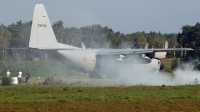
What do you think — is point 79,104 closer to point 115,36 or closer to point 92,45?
point 92,45

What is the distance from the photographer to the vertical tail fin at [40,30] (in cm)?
4172

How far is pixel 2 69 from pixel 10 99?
3351 cm

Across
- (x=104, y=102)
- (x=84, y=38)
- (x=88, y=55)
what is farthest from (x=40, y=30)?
(x=84, y=38)

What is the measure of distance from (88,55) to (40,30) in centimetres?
598

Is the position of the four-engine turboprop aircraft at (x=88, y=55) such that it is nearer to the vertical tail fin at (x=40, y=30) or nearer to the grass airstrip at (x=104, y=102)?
the vertical tail fin at (x=40, y=30)

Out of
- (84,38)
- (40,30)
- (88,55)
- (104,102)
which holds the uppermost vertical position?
(84,38)

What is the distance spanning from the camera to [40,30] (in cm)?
4200

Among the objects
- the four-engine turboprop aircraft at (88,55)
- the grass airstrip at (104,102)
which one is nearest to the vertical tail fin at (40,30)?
the four-engine turboprop aircraft at (88,55)

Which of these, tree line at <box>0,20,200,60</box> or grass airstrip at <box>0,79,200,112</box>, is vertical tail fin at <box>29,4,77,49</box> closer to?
grass airstrip at <box>0,79,200,112</box>

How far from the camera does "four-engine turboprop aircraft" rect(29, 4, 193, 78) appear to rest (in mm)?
41906

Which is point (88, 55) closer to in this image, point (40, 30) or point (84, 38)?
point (40, 30)

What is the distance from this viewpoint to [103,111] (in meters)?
20.6

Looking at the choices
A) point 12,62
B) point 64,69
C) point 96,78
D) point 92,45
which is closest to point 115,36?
point 92,45

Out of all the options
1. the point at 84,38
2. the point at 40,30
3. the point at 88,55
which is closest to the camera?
the point at 40,30
